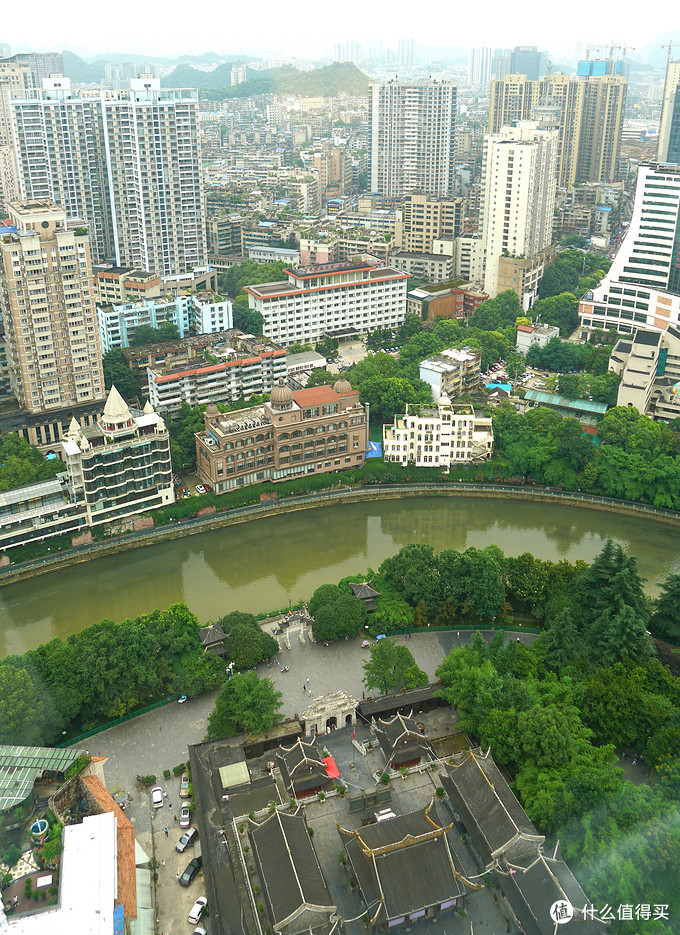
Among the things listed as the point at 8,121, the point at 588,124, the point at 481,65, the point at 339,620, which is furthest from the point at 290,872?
the point at 481,65

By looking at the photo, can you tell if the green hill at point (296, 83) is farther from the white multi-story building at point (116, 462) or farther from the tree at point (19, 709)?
the tree at point (19, 709)

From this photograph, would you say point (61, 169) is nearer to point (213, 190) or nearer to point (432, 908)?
point (213, 190)

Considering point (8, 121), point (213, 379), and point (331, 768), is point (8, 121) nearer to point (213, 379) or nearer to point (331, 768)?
A: point (213, 379)

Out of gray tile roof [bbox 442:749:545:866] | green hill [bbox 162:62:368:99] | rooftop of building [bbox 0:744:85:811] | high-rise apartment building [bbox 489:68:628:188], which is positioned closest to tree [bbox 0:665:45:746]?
rooftop of building [bbox 0:744:85:811]

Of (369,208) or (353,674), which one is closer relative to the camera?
(353,674)

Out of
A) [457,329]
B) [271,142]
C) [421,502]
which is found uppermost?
[271,142]

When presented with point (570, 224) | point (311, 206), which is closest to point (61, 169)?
point (311, 206)
